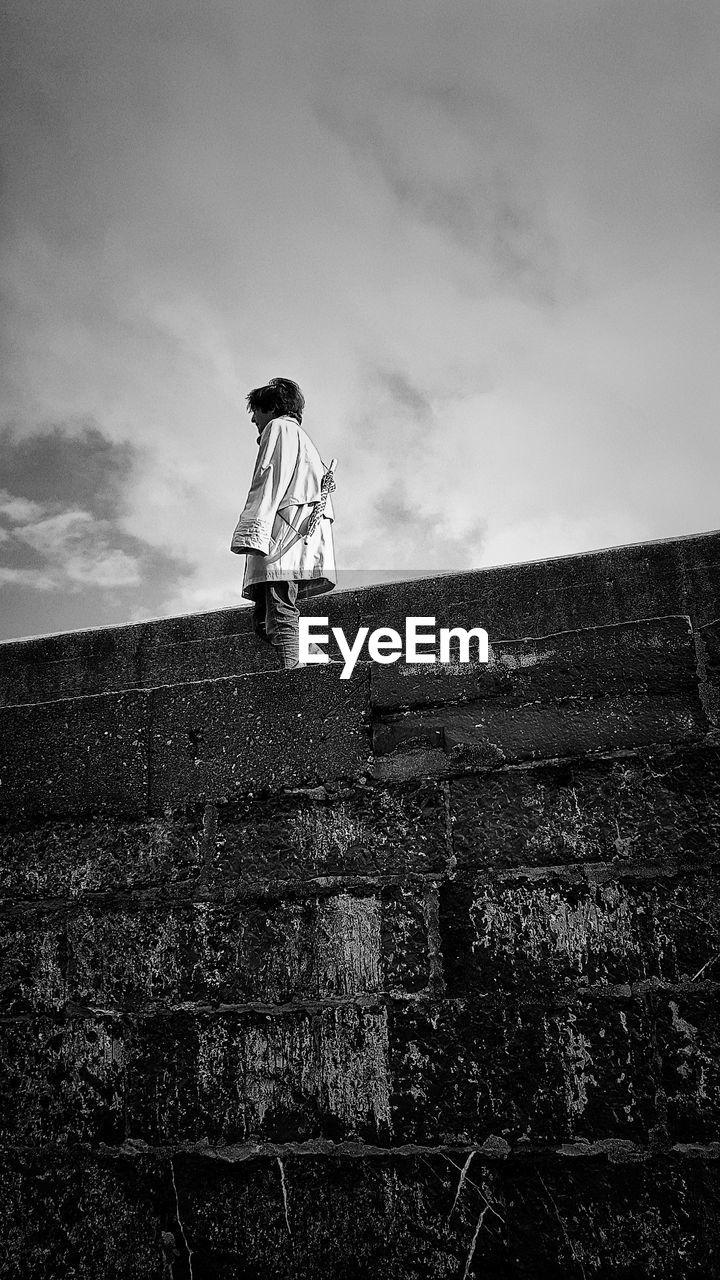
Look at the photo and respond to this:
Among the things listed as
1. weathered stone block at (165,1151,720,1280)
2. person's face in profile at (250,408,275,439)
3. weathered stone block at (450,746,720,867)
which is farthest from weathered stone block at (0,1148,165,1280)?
person's face in profile at (250,408,275,439)

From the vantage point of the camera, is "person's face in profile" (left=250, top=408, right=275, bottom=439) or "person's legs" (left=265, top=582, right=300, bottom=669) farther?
"person's face in profile" (left=250, top=408, right=275, bottom=439)

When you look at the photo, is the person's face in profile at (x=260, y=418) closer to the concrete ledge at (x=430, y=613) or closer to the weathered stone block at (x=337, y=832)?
the concrete ledge at (x=430, y=613)

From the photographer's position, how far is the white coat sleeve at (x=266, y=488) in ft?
11.2

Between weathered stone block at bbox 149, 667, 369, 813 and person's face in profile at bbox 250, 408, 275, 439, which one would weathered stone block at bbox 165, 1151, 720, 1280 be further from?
person's face in profile at bbox 250, 408, 275, 439

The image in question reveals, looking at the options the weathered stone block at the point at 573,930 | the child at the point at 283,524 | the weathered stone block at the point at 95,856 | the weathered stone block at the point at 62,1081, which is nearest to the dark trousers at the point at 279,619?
the child at the point at 283,524

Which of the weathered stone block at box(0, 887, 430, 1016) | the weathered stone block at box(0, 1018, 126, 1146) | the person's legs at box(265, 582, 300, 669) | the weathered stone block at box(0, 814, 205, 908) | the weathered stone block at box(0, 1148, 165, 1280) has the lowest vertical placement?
the weathered stone block at box(0, 1148, 165, 1280)

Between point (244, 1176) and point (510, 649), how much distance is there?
1833 millimetres

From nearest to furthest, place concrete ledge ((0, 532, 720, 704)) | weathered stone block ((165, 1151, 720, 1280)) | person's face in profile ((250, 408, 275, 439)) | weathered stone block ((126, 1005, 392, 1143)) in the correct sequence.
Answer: weathered stone block ((165, 1151, 720, 1280)) < weathered stone block ((126, 1005, 392, 1143)) < concrete ledge ((0, 532, 720, 704)) < person's face in profile ((250, 408, 275, 439))

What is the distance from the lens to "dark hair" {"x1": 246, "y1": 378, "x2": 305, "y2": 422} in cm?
398

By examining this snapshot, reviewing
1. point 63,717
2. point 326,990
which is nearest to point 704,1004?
point 326,990

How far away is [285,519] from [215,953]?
1.69m

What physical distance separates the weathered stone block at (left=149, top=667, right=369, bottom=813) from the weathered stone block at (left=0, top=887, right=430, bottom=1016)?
1.32 ft

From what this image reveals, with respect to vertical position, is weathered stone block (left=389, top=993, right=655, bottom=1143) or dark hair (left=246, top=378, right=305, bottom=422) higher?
dark hair (left=246, top=378, right=305, bottom=422)

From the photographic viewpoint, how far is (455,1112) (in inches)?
100
